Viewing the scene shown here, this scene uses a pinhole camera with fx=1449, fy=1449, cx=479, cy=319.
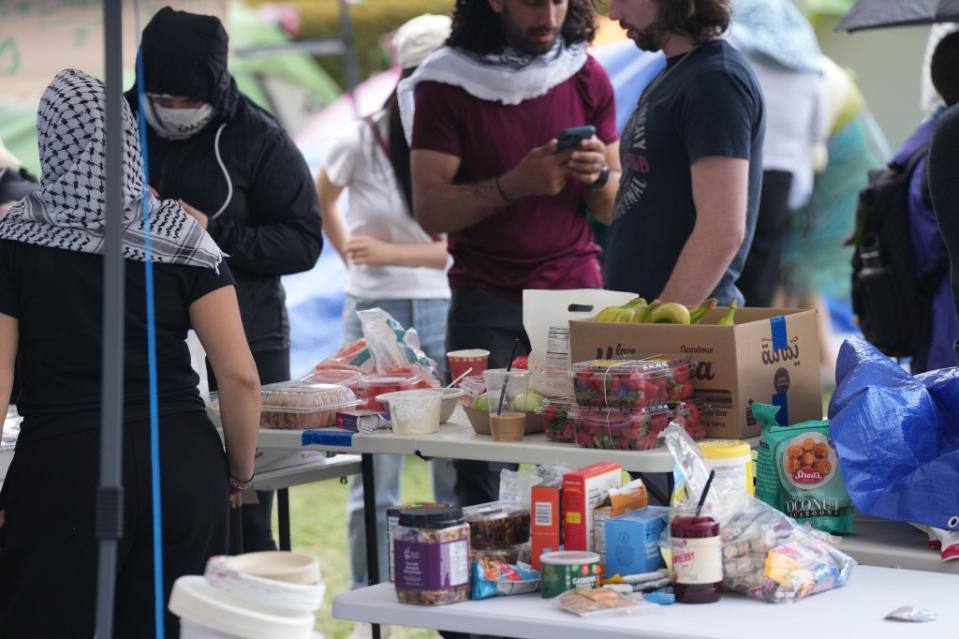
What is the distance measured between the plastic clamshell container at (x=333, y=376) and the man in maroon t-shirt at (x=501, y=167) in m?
0.50

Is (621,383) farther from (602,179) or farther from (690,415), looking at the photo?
(602,179)

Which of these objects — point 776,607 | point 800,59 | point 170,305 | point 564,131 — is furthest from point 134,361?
point 800,59

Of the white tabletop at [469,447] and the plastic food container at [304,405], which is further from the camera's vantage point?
the plastic food container at [304,405]

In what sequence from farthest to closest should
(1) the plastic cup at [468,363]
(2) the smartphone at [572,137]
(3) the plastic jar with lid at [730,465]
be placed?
(2) the smartphone at [572,137] < (1) the plastic cup at [468,363] < (3) the plastic jar with lid at [730,465]

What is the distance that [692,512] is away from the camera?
2279mm

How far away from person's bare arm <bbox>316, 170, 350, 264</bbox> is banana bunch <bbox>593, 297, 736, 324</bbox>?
2117mm

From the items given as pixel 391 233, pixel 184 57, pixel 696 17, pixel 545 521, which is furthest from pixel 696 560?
pixel 391 233

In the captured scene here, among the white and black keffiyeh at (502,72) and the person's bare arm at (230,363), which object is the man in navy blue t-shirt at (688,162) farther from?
the person's bare arm at (230,363)

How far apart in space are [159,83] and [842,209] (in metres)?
5.32

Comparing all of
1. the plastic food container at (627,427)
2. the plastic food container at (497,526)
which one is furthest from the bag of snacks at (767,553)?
the plastic food container at (627,427)

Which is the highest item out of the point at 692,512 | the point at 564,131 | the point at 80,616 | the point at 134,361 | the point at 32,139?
the point at 32,139

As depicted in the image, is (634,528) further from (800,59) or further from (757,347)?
(800,59)

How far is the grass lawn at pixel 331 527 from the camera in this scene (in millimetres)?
4668

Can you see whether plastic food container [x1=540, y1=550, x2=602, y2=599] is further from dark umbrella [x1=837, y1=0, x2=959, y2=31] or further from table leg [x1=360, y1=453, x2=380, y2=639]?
dark umbrella [x1=837, y1=0, x2=959, y2=31]
